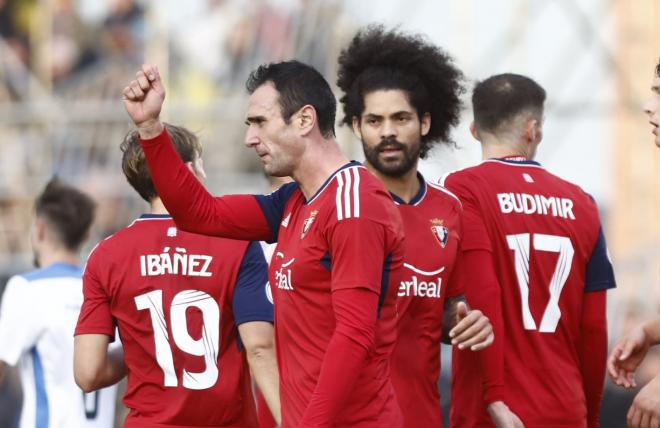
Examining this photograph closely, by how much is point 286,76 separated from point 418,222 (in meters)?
1.10

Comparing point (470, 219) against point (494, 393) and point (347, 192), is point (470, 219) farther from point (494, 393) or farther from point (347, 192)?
point (347, 192)

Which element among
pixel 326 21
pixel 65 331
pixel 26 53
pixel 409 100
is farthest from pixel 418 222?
pixel 26 53

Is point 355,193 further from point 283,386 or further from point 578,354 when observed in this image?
point 578,354

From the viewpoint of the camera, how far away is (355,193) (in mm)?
5496

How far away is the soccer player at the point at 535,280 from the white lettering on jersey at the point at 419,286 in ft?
1.11

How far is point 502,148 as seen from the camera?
7.20 metres

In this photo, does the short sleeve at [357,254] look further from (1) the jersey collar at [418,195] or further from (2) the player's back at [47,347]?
(2) the player's back at [47,347]

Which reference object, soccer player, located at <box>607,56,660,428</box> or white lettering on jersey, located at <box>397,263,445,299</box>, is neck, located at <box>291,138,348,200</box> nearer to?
white lettering on jersey, located at <box>397,263,445,299</box>

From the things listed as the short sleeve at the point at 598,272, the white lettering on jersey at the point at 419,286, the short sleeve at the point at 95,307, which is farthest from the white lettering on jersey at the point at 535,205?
the short sleeve at the point at 95,307

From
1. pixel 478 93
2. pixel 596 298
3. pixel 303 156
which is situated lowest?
pixel 596 298

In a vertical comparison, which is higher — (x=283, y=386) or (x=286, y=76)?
(x=286, y=76)

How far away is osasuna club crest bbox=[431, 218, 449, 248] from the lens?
6.57 metres

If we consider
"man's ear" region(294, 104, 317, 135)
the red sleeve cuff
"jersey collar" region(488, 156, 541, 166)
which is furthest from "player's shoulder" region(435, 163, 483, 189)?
"man's ear" region(294, 104, 317, 135)

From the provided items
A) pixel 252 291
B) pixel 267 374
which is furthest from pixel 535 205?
pixel 267 374
